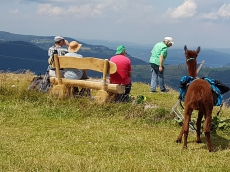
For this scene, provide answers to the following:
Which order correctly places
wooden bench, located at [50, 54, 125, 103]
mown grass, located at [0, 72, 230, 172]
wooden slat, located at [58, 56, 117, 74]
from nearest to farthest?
mown grass, located at [0, 72, 230, 172]
wooden bench, located at [50, 54, 125, 103]
wooden slat, located at [58, 56, 117, 74]

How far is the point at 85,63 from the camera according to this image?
10.7 metres

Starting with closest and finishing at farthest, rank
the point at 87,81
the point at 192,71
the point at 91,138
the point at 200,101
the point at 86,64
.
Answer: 1. the point at 200,101
2. the point at 91,138
3. the point at 192,71
4. the point at 87,81
5. the point at 86,64

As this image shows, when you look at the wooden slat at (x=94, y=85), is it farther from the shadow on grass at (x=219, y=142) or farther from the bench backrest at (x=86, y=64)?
the shadow on grass at (x=219, y=142)

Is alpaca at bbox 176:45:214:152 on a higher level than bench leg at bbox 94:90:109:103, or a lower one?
higher

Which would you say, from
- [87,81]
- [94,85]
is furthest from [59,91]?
[94,85]

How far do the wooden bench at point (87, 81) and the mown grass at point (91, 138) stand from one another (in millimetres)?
414

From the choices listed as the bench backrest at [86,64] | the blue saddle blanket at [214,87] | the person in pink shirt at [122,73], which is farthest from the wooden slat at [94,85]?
the blue saddle blanket at [214,87]

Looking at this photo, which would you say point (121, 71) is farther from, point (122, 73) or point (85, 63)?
point (85, 63)

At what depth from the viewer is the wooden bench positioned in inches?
405

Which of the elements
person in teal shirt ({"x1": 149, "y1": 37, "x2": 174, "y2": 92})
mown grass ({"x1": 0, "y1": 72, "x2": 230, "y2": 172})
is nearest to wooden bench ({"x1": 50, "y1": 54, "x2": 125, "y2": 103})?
mown grass ({"x1": 0, "y1": 72, "x2": 230, "y2": 172})

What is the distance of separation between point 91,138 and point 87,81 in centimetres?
346

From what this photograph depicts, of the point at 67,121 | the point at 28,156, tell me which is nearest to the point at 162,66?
the point at 67,121

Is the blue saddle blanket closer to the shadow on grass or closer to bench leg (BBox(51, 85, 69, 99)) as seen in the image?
the shadow on grass

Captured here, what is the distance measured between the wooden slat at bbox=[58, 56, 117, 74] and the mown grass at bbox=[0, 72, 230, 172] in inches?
40.9
